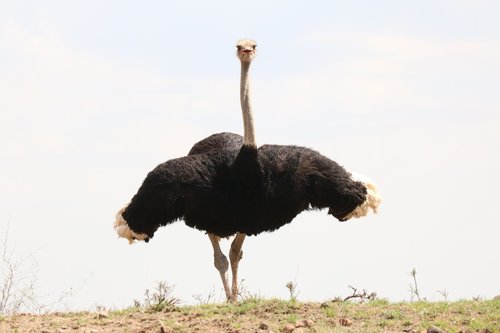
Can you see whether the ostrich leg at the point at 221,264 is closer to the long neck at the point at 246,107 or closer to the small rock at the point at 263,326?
the long neck at the point at 246,107

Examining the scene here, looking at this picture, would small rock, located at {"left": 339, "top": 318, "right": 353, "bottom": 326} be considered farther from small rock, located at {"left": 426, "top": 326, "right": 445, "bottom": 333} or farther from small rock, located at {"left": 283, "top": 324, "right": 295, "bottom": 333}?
small rock, located at {"left": 426, "top": 326, "right": 445, "bottom": 333}

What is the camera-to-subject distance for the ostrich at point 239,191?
482 inches

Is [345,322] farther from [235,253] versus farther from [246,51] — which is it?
[246,51]

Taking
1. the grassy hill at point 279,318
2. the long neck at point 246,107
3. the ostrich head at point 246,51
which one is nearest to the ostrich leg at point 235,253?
the long neck at point 246,107

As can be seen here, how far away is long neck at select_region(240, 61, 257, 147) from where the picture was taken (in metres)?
12.5

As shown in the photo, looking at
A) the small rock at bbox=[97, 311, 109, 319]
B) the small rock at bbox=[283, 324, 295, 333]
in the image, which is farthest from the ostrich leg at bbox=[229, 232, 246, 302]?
the small rock at bbox=[283, 324, 295, 333]

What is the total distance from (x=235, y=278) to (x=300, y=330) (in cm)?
333

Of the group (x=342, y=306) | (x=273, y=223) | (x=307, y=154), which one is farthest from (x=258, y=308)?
(x=307, y=154)

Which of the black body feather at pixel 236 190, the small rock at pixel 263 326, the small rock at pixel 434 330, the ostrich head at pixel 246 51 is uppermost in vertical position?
the ostrich head at pixel 246 51

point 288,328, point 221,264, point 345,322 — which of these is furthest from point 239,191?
point 288,328

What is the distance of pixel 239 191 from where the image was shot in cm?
1227

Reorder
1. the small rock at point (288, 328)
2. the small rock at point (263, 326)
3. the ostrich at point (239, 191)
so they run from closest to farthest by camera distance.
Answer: the small rock at point (288, 328) → the small rock at point (263, 326) → the ostrich at point (239, 191)

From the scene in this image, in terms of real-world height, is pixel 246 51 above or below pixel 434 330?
above

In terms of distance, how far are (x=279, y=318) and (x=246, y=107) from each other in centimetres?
318
